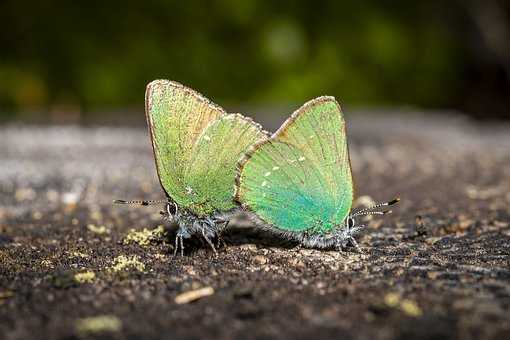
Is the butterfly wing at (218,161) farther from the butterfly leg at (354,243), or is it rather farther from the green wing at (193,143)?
the butterfly leg at (354,243)

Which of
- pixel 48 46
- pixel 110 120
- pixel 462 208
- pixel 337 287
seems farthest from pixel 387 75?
pixel 337 287

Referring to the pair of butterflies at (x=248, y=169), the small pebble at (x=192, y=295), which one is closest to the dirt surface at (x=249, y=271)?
the small pebble at (x=192, y=295)

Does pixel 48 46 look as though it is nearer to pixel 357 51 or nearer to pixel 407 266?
pixel 357 51

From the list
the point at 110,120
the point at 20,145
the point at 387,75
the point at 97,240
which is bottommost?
the point at 97,240

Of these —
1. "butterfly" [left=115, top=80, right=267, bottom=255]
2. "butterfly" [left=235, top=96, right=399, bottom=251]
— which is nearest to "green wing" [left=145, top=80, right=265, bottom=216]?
"butterfly" [left=115, top=80, right=267, bottom=255]

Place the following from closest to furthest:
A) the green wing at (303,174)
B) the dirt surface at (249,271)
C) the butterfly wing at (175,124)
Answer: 1. the dirt surface at (249,271)
2. the green wing at (303,174)
3. the butterfly wing at (175,124)

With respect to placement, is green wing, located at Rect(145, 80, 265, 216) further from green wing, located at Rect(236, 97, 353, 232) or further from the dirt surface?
the dirt surface

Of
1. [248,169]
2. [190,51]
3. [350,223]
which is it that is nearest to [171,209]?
[248,169]
